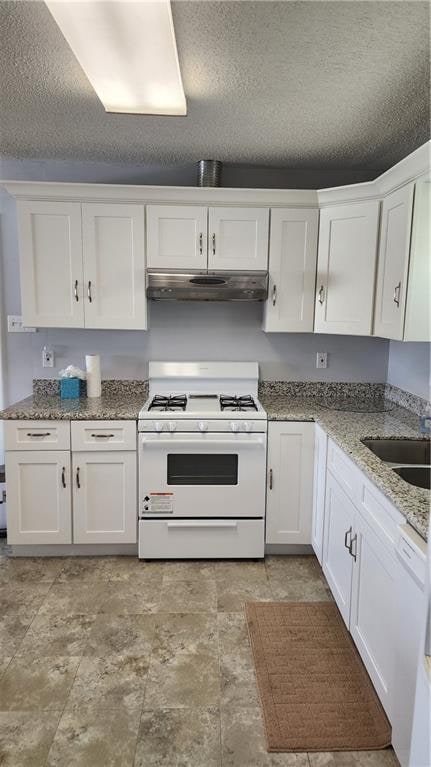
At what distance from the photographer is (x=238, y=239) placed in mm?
2846

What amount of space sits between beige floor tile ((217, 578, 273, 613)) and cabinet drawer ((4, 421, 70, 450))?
3.92 ft

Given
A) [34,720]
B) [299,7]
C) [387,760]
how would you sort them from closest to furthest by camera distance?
[299,7]
[387,760]
[34,720]

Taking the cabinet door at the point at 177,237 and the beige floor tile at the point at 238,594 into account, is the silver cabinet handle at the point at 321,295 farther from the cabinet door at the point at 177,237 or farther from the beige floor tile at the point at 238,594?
the beige floor tile at the point at 238,594

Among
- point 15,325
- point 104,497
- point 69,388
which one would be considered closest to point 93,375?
point 69,388

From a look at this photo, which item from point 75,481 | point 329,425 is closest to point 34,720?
point 75,481

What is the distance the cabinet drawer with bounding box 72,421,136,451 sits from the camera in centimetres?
269

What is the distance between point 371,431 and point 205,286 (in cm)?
126

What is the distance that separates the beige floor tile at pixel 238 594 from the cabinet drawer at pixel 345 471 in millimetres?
772

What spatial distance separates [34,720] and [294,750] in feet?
3.10

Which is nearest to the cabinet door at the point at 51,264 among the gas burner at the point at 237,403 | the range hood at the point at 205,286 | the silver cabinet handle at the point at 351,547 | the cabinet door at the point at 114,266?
the cabinet door at the point at 114,266

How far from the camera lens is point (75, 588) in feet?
8.22

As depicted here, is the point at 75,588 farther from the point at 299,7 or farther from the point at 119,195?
the point at 299,7

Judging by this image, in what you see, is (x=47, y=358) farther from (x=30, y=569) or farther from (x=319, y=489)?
(x=319, y=489)

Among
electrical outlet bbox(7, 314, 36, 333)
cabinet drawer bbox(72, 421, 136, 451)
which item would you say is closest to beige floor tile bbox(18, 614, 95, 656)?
cabinet drawer bbox(72, 421, 136, 451)
